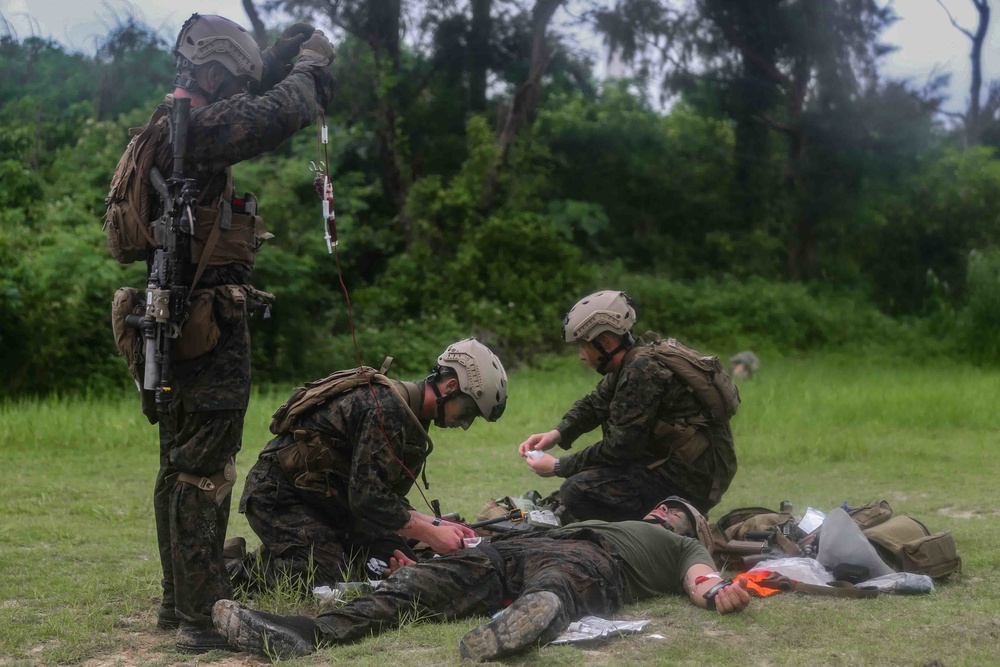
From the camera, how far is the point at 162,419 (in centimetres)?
451

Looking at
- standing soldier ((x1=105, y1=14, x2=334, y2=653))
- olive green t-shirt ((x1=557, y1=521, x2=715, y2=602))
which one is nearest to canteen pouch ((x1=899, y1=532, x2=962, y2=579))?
olive green t-shirt ((x1=557, y1=521, x2=715, y2=602))

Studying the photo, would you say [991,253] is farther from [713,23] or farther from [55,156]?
[55,156]

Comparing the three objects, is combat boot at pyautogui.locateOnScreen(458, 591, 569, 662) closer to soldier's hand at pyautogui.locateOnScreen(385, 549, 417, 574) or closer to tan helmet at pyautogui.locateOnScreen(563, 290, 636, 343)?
soldier's hand at pyautogui.locateOnScreen(385, 549, 417, 574)

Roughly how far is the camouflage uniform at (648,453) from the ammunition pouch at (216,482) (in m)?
2.24

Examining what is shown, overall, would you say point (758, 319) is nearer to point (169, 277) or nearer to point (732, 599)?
point (732, 599)

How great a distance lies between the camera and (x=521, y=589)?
190 inches

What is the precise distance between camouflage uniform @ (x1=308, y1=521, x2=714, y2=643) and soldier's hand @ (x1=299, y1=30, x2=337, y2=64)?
2065 millimetres

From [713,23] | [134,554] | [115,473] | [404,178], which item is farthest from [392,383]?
[713,23]

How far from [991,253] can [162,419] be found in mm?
16194

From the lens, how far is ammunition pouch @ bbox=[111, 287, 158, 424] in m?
4.43

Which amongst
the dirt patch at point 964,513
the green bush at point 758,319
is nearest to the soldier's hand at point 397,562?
the dirt patch at point 964,513

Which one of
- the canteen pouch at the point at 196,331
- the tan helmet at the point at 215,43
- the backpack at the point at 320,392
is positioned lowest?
the backpack at the point at 320,392

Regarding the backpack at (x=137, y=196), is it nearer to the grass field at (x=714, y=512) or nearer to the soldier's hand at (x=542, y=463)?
the grass field at (x=714, y=512)

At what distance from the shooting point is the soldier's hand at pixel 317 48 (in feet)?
15.0
